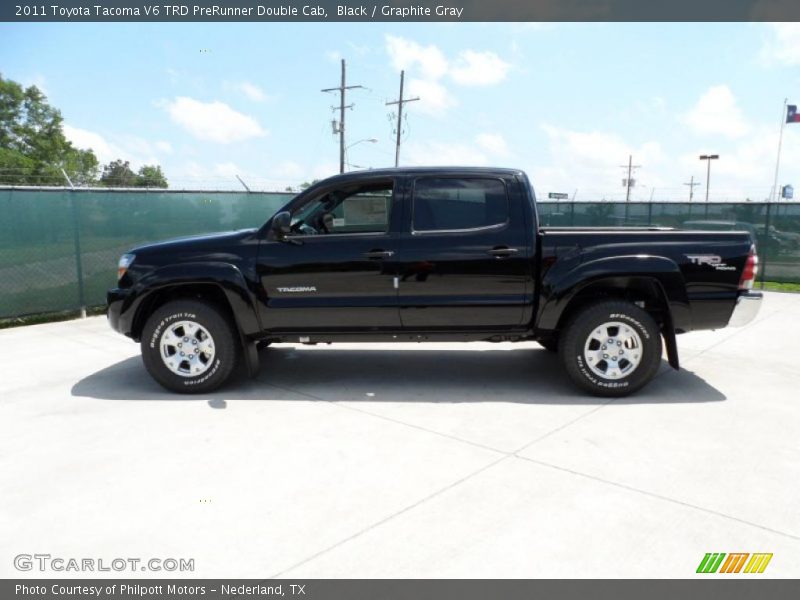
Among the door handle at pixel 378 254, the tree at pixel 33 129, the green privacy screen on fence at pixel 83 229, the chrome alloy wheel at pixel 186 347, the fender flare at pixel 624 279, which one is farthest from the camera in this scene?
the tree at pixel 33 129

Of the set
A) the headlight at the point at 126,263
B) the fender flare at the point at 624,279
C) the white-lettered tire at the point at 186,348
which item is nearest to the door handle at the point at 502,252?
the fender flare at the point at 624,279

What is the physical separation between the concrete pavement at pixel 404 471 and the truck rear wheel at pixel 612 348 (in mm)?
185

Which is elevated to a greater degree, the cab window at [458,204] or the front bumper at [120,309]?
the cab window at [458,204]

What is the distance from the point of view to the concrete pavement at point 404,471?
110 inches

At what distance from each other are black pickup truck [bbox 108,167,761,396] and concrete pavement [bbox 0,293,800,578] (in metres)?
0.48

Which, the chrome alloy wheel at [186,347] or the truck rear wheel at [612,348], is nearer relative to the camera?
the truck rear wheel at [612,348]

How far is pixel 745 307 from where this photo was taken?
4867mm

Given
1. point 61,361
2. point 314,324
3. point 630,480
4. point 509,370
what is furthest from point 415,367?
point 61,361

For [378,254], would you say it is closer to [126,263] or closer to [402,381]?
[402,381]

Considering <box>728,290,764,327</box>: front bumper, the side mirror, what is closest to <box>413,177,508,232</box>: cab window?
the side mirror

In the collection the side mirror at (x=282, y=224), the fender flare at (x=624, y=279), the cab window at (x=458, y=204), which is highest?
the cab window at (x=458, y=204)

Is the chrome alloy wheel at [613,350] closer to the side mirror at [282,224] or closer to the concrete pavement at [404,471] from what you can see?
the concrete pavement at [404,471]

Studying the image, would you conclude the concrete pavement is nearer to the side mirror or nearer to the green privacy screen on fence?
the side mirror

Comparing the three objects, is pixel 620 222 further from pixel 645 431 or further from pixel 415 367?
pixel 645 431
